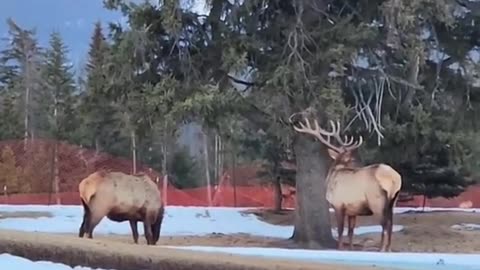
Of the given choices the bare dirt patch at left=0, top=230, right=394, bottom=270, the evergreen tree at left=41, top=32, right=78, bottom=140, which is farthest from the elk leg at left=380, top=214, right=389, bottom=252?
the evergreen tree at left=41, top=32, right=78, bottom=140

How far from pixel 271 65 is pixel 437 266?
541cm

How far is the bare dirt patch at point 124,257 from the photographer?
11.8 ft

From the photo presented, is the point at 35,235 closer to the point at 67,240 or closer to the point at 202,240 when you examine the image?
the point at 67,240

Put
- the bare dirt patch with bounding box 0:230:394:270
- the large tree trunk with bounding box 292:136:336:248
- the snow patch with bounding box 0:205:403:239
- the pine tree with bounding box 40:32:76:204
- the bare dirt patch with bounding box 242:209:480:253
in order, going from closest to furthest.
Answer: the bare dirt patch with bounding box 0:230:394:270 < the large tree trunk with bounding box 292:136:336:248 < the bare dirt patch with bounding box 242:209:480:253 < the snow patch with bounding box 0:205:403:239 < the pine tree with bounding box 40:32:76:204

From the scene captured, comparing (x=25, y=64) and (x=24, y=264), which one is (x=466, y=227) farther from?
(x=25, y=64)

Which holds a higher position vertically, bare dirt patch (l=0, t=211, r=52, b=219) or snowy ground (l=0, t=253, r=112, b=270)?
snowy ground (l=0, t=253, r=112, b=270)

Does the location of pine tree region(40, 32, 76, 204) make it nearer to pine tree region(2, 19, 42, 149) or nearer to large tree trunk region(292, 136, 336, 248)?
pine tree region(2, 19, 42, 149)

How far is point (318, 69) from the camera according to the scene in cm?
1026

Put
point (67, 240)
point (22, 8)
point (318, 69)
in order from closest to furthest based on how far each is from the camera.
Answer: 1. point (67, 240)
2. point (318, 69)
3. point (22, 8)

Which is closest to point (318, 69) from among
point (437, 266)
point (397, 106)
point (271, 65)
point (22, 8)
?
point (271, 65)

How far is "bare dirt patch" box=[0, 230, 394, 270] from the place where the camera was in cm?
358

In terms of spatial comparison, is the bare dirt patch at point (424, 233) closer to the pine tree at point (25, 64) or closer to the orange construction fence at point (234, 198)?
the orange construction fence at point (234, 198)

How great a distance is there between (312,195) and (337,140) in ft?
5.03

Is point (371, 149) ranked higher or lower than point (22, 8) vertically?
lower
